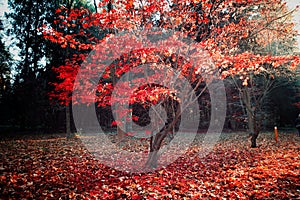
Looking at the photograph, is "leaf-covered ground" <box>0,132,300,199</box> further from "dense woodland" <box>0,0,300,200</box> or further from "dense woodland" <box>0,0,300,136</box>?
"dense woodland" <box>0,0,300,136</box>

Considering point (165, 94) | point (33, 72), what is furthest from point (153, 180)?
point (33, 72)

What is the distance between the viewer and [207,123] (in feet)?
92.3

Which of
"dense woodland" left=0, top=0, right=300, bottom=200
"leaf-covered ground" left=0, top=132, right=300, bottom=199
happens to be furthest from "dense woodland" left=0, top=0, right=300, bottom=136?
"leaf-covered ground" left=0, top=132, right=300, bottom=199

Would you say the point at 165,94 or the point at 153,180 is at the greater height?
Answer: the point at 165,94

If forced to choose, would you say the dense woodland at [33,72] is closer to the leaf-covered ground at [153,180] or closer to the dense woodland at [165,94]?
the dense woodland at [165,94]

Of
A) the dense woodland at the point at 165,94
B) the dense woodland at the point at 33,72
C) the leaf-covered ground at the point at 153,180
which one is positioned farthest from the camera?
the dense woodland at the point at 33,72

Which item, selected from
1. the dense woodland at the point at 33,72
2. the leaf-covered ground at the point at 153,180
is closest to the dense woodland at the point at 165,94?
the leaf-covered ground at the point at 153,180

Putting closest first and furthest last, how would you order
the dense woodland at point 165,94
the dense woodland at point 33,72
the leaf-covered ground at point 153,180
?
1. the leaf-covered ground at point 153,180
2. the dense woodland at point 165,94
3. the dense woodland at point 33,72

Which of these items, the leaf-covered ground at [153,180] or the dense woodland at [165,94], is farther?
the dense woodland at [165,94]

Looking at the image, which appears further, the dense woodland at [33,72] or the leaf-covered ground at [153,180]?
the dense woodland at [33,72]

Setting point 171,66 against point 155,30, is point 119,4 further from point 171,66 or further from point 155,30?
point 171,66

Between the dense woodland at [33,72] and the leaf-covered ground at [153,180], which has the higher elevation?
the dense woodland at [33,72]

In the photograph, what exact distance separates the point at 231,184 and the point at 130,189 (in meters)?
2.38

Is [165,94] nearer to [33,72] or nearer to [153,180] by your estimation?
[153,180]
